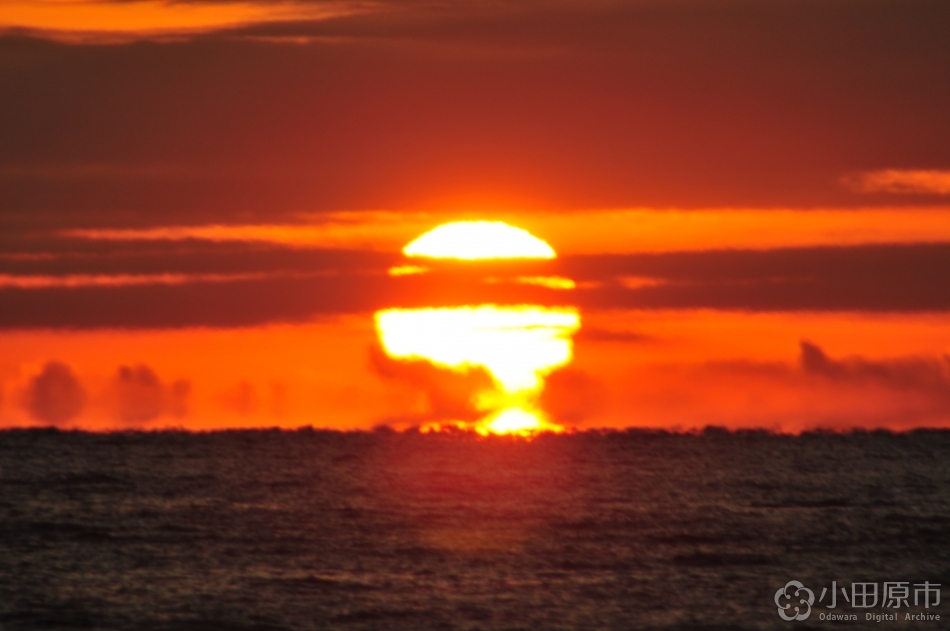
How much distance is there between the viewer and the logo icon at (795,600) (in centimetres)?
8481

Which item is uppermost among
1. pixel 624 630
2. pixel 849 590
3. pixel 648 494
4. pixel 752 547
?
pixel 648 494

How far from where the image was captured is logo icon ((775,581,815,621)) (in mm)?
84812

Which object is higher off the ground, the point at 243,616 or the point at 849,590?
the point at 849,590

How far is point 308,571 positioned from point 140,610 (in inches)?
816

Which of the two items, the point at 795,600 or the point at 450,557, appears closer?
the point at 795,600

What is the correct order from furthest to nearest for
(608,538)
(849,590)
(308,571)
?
(608,538)
(308,571)
(849,590)

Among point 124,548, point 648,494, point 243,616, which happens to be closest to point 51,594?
point 243,616

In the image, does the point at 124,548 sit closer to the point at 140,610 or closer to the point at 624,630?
the point at 140,610

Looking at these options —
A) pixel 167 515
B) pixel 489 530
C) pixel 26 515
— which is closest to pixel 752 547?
pixel 489 530

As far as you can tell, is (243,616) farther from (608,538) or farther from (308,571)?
(608,538)

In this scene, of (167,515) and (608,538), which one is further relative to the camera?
(167,515)

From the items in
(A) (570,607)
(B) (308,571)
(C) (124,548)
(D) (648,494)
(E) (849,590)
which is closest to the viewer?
(A) (570,607)

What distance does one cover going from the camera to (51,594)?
301ft

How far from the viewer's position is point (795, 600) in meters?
90.4
